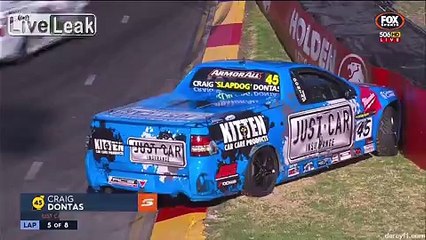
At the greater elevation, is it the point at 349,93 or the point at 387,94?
the point at 349,93

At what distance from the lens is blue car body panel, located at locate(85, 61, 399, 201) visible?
1042cm

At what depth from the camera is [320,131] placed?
11852mm

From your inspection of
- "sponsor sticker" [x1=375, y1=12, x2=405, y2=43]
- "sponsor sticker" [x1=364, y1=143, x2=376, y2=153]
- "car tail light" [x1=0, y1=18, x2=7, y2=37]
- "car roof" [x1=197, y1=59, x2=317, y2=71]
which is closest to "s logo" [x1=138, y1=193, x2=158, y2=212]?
"car roof" [x1=197, y1=59, x2=317, y2=71]

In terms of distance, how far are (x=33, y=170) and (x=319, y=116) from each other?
3947 millimetres

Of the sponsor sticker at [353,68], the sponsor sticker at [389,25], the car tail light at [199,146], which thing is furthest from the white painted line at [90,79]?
the car tail light at [199,146]

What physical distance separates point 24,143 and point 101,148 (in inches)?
147

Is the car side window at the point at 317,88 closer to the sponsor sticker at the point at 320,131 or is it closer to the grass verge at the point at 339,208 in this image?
the sponsor sticker at the point at 320,131

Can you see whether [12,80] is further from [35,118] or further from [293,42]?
[293,42]

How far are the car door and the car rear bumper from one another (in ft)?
4.06

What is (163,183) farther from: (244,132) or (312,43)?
(312,43)

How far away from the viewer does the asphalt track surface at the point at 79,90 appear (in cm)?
1204

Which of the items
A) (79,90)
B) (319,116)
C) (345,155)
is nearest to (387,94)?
(345,155)

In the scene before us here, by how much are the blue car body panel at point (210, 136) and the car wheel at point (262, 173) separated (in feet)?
0.28

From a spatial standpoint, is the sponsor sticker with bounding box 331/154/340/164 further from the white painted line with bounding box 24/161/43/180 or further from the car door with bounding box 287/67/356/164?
the white painted line with bounding box 24/161/43/180
